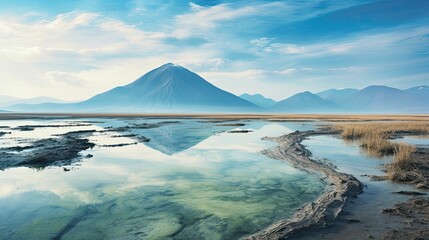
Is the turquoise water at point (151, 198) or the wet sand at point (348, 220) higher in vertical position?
the wet sand at point (348, 220)

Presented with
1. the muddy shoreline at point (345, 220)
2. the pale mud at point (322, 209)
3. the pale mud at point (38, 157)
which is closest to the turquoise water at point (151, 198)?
the pale mud at point (322, 209)

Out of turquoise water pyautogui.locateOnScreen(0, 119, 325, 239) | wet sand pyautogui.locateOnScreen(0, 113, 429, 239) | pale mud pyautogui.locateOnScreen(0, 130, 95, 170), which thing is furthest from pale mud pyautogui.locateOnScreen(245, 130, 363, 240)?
pale mud pyautogui.locateOnScreen(0, 130, 95, 170)

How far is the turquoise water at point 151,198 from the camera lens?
905cm

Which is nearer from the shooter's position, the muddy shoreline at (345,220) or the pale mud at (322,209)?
the muddy shoreline at (345,220)

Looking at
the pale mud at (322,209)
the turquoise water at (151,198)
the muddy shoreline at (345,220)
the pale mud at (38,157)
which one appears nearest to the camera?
the muddy shoreline at (345,220)

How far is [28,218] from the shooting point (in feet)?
32.6

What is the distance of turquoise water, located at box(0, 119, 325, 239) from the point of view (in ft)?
29.7

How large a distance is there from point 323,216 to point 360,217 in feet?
3.40

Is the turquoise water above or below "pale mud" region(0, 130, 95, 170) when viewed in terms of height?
below

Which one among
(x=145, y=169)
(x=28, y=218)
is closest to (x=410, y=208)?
(x=28, y=218)

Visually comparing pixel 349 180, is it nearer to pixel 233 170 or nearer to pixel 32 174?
pixel 233 170

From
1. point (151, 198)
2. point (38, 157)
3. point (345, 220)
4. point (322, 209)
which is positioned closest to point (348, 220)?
point (345, 220)

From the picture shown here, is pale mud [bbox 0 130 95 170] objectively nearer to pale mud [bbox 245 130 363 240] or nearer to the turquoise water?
the turquoise water

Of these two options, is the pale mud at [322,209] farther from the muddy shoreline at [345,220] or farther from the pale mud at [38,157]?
the pale mud at [38,157]
